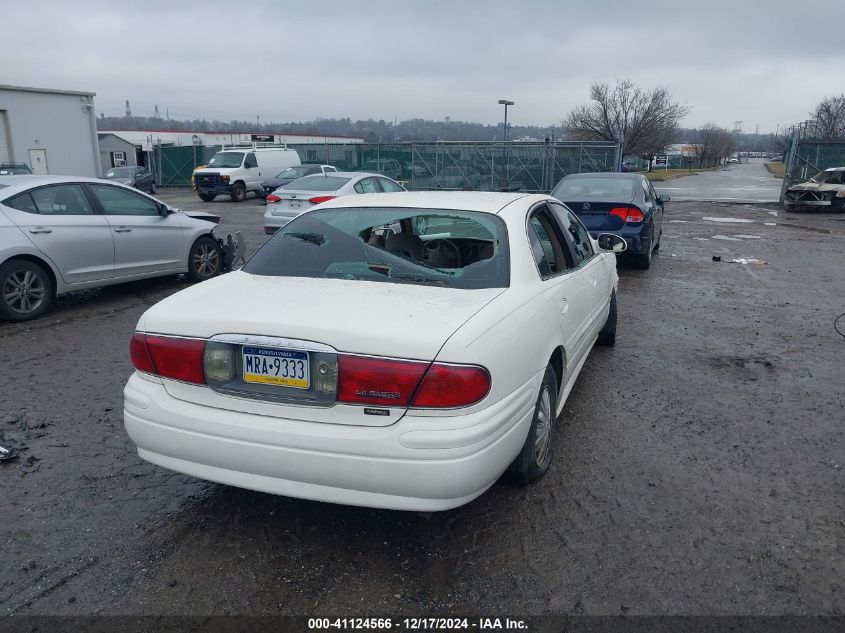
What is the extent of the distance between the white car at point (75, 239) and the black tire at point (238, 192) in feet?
58.8

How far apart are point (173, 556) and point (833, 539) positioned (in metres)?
→ 3.03

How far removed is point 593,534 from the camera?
125 inches

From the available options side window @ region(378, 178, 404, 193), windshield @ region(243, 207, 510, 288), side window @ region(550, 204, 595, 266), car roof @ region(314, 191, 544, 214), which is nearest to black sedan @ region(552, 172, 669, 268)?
side window @ region(550, 204, 595, 266)

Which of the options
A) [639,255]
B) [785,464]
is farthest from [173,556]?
[639,255]

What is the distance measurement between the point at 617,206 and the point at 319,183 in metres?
6.99

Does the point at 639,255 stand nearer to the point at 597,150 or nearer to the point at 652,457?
the point at 652,457

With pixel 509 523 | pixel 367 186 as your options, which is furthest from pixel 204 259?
pixel 509 523

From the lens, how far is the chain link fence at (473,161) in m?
26.6

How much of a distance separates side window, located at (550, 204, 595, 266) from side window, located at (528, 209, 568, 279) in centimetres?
21

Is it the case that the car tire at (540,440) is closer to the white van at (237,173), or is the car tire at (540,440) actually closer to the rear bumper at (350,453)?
the rear bumper at (350,453)

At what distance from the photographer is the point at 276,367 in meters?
2.78

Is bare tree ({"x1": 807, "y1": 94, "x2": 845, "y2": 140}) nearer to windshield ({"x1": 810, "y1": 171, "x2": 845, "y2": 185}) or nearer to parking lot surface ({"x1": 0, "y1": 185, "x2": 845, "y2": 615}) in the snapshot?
windshield ({"x1": 810, "y1": 171, "x2": 845, "y2": 185})

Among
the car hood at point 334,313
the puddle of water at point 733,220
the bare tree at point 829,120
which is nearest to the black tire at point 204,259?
the car hood at point 334,313

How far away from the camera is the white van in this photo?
2581 cm
